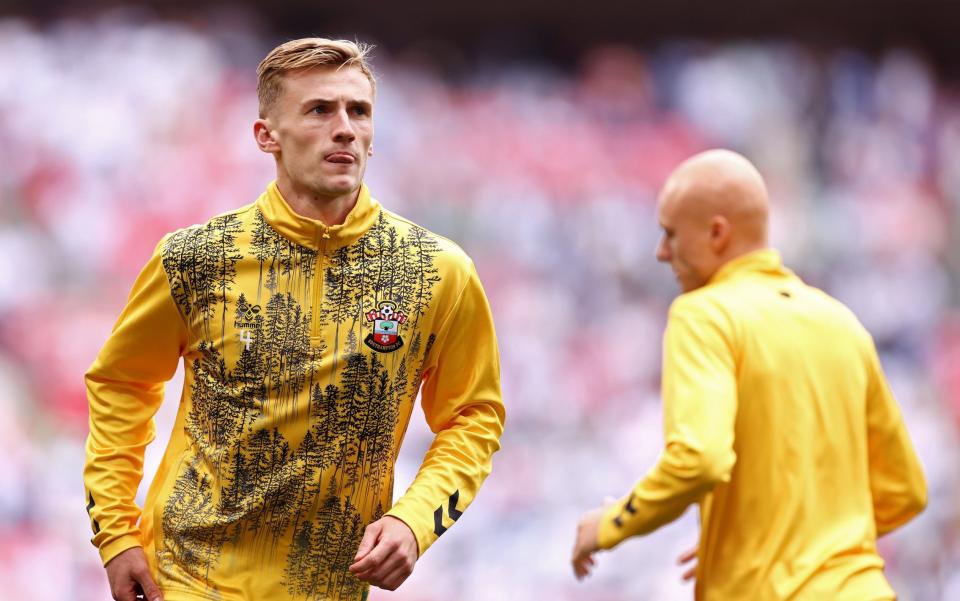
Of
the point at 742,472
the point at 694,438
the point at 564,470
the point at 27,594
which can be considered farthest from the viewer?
the point at 564,470

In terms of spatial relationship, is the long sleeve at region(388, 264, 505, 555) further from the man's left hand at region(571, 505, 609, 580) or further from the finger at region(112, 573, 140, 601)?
the finger at region(112, 573, 140, 601)

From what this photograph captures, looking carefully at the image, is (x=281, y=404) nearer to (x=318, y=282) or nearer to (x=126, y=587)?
(x=318, y=282)

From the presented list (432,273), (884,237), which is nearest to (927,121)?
(884,237)

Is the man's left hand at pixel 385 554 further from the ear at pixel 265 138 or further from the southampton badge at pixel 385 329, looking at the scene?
the ear at pixel 265 138

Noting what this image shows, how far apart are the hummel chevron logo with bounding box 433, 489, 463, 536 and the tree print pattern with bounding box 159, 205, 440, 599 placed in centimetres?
16

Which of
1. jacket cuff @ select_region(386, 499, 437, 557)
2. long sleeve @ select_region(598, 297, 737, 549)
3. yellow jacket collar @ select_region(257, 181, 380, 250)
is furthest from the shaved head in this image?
jacket cuff @ select_region(386, 499, 437, 557)

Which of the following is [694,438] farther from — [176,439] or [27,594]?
[27,594]

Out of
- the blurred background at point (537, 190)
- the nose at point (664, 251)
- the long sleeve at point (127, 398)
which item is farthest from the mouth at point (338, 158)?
the blurred background at point (537, 190)

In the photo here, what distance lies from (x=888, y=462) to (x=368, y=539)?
4.17 feet

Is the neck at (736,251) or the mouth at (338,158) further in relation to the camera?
the mouth at (338,158)

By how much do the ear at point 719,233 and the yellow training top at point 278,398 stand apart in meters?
0.74

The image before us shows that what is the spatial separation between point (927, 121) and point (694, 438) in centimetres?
840

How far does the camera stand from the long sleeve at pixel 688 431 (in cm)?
293

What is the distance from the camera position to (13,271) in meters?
9.27
